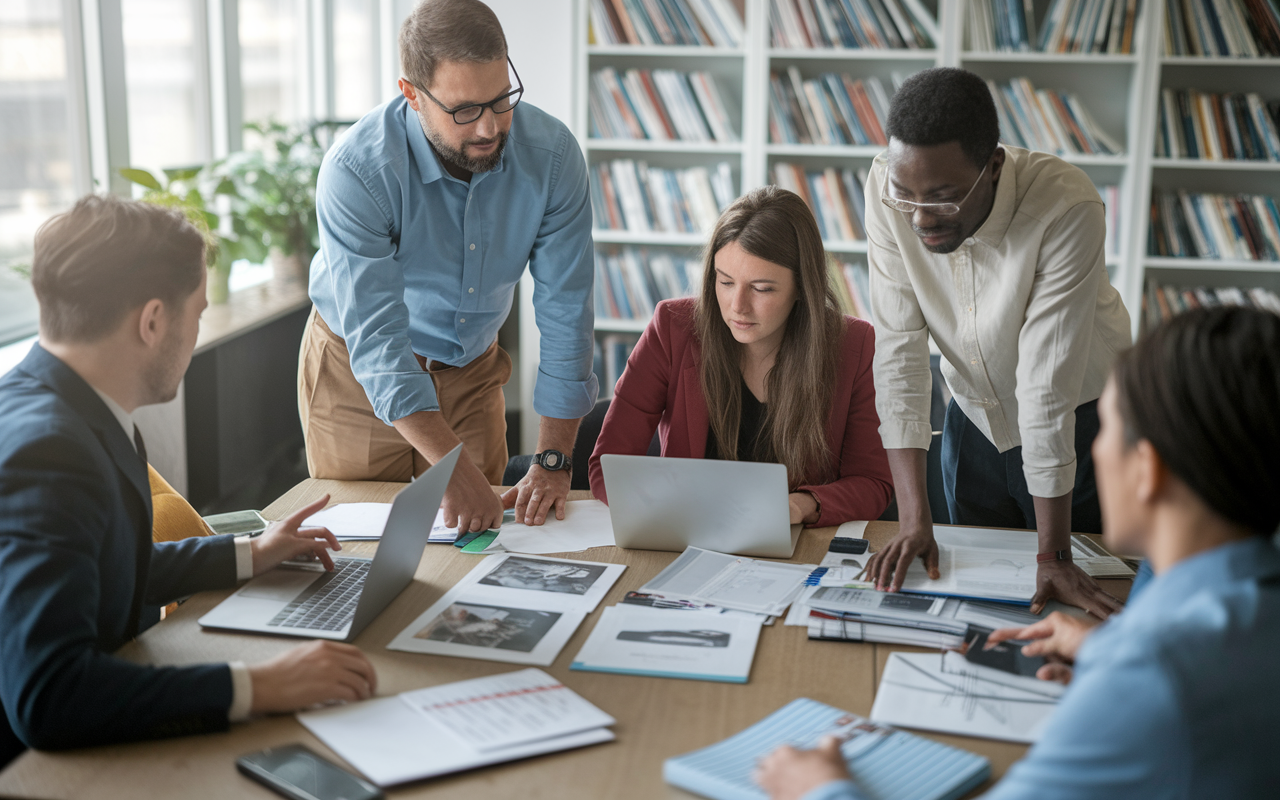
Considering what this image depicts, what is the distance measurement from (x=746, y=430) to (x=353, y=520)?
798 mm

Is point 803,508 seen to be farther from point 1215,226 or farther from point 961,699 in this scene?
point 1215,226

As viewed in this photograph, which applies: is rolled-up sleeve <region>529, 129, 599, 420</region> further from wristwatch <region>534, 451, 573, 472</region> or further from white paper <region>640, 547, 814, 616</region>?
white paper <region>640, 547, 814, 616</region>

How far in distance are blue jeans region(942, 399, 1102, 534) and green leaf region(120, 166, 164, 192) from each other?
88.6 inches

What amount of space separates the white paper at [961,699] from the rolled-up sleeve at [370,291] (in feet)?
3.25

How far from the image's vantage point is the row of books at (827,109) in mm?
3758

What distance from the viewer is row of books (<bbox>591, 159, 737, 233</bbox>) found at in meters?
3.92

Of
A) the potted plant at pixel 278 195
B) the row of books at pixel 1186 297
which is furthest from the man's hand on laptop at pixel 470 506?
the row of books at pixel 1186 297

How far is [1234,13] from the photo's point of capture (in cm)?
353

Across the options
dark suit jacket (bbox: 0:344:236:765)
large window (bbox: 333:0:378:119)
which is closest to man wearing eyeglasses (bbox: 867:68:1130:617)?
dark suit jacket (bbox: 0:344:236:765)

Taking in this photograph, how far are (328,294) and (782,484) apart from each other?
1.12 meters

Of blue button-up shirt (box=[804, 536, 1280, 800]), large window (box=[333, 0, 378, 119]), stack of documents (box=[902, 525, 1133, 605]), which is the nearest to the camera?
blue button-up shirt (box=[804, 536, 1280, 800])

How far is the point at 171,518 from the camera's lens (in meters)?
1.72

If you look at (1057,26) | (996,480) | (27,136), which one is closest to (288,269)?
(27,136)

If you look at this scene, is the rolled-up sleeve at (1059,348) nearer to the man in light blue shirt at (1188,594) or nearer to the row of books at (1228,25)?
the man in light blue shirt at (1188,594)
